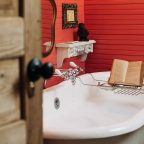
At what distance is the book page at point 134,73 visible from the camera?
271 centimetres

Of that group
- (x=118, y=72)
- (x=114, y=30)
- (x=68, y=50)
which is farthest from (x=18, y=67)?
(x=114, y=30)

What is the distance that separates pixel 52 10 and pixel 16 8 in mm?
1815

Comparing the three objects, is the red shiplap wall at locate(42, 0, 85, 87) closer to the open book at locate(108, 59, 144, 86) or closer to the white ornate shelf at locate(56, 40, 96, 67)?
the white ornate shelf at locate(56, 40, 96, 67)

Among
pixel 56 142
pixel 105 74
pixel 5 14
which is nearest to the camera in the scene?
pixel 5 14

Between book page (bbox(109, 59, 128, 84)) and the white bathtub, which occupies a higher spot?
book page (bbox(109, 59, 128, 84))

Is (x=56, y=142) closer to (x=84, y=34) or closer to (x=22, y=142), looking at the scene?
(x=22, y=142)

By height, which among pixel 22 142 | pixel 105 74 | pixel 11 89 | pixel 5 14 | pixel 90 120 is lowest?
pixel 90 120

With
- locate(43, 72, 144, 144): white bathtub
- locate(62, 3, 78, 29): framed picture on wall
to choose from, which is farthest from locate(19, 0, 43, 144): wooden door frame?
locate(62, 3, 78, 29): framed picture on wall

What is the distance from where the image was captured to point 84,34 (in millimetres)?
3070

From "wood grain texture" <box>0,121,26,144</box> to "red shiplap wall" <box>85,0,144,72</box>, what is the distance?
2.47 m

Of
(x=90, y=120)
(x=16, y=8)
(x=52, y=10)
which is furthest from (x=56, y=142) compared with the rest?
(x=52, y=10)

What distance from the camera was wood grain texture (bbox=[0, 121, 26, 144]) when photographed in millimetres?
762

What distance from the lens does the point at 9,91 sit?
2.53ft

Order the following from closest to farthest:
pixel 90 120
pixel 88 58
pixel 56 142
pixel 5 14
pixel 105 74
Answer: pixel 5 14 < pixel 56 142 < pixel 90 120 < pixel 105 74 < pixel 88 58
